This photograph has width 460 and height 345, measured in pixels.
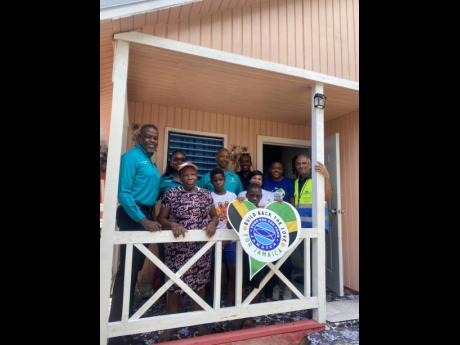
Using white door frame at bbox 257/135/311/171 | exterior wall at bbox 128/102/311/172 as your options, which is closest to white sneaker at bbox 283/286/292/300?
white door frame at bbox 257/135/311/171

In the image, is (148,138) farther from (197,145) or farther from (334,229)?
(334,229)

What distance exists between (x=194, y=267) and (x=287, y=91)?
2289 mm

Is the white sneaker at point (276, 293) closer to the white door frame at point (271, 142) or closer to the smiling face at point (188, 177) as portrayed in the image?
the white door frame at point (271, 142)

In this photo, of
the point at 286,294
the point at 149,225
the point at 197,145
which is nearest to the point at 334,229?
the point at 286,294

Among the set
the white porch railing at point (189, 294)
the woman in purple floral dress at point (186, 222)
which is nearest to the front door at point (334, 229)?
the white porch railing at point (189, 294)

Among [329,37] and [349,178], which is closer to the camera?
[329,37]

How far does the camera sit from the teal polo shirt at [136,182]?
2283 mm

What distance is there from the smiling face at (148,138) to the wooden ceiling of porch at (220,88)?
0.72 m

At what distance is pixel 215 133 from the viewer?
4.39 m

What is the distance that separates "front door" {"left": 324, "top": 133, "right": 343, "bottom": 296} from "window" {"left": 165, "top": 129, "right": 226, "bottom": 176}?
168cm

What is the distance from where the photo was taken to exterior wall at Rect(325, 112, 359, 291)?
3912 mm

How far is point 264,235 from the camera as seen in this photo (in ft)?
8.36
